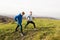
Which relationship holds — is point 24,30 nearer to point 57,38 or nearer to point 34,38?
point 34,38

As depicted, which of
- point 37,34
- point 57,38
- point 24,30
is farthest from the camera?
point 24,30

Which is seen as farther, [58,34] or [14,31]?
[14,31]

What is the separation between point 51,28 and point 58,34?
326 centimetres

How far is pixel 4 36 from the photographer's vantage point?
30250mm

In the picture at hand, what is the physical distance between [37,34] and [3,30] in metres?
4.52

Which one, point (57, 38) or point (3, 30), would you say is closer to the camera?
point (57, 38)

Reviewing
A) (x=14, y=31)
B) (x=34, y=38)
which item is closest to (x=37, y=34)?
(x=34, y=38)

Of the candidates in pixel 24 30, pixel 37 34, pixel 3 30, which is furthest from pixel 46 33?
pixel 3 30

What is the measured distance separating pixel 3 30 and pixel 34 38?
4794 millimetres

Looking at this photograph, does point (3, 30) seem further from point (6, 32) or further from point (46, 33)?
point (46, 33)

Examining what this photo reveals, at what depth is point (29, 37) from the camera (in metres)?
29.1

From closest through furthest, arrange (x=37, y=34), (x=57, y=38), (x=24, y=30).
→ 1. (x=57, y=38)
2. (x=37, y=34)
3. (x=24, y=30)

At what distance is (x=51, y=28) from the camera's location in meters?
31.3

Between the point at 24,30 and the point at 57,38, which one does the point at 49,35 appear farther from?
the point at 24,30
